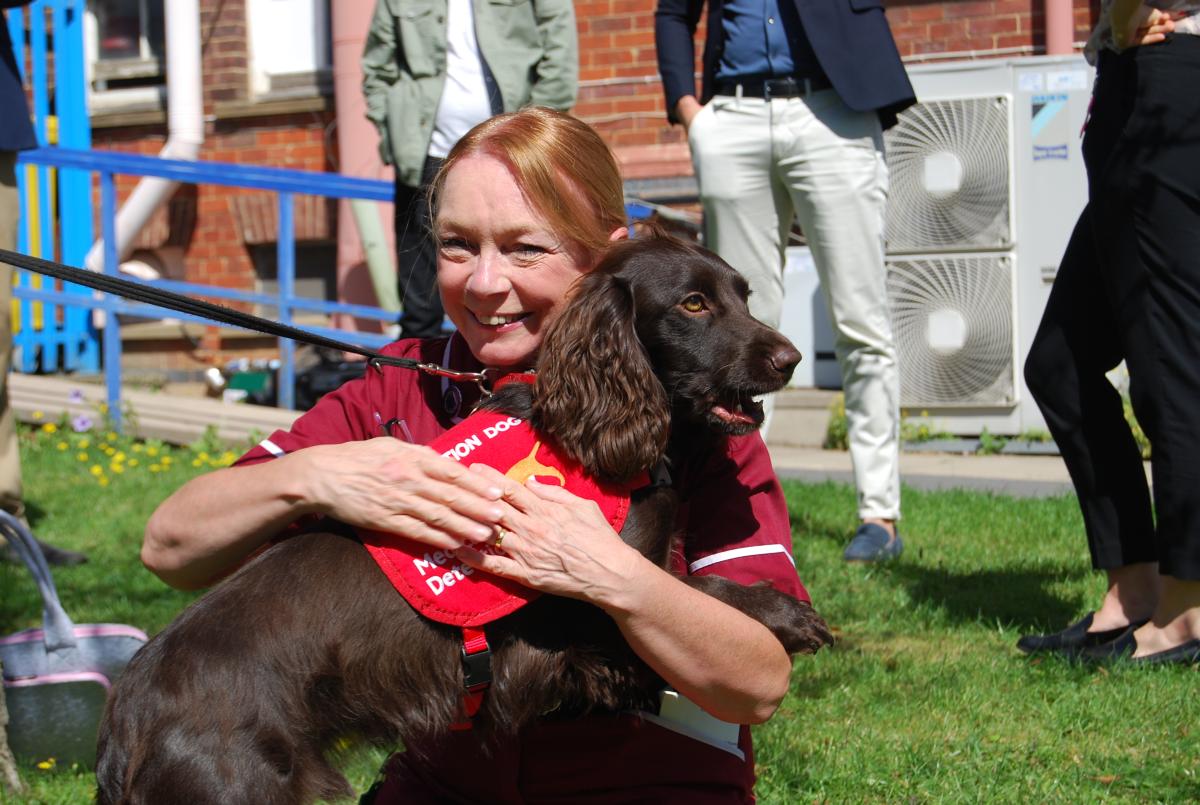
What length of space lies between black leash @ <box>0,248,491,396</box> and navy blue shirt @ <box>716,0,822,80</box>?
3.09 metres

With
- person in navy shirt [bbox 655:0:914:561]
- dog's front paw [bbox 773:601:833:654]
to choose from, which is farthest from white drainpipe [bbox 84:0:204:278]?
dog's front paw [bbox 773:601:833:654]

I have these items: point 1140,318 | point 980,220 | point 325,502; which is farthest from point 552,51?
point 325,502

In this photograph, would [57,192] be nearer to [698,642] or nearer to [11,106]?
[11,106]

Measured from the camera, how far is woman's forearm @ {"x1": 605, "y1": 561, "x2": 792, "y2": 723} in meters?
2.08

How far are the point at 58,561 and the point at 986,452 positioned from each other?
5.21 metres

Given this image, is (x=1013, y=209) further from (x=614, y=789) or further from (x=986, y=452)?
(x=614, y=789)

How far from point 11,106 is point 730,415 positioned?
370 centimetres

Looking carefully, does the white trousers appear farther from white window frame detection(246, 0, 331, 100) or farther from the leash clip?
white window frame detection(246, 0, 331, 100)

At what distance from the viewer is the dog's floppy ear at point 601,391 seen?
225 centimetres

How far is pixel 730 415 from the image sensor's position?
95.1 inches

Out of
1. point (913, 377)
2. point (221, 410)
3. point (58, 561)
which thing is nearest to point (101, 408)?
point (221, 410)

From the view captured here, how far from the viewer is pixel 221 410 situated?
27.0 feet

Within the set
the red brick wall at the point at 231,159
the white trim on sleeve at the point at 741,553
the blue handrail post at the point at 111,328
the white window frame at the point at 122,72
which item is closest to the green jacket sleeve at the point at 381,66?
the blue handrail post at the point at 111,328

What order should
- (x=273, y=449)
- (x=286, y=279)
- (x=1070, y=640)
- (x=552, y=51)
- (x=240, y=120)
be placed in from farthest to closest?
(x=240, y=120) < (x=286, y=279) < (x=552, y=51) < (x=1070, y=640) < (x=273, y=449)
